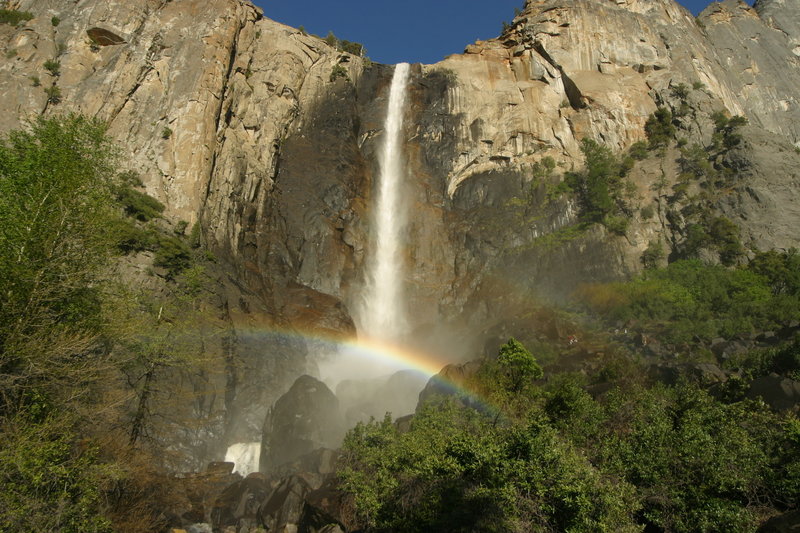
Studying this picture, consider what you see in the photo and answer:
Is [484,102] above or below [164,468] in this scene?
above

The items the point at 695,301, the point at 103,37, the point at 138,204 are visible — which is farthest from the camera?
the point at 103,37

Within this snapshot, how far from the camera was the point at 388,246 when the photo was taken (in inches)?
1684

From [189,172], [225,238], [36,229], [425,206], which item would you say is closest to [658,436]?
[36,229]

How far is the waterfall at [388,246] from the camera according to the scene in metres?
39.4

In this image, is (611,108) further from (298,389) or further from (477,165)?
(298,389)

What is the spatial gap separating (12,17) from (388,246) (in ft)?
106

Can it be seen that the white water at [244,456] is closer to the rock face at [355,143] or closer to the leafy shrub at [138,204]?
the rock face at [355,143]

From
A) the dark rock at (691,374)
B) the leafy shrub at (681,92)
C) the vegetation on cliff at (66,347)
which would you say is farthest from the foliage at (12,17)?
the leafy shrub at (681,92)

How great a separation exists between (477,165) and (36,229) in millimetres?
40016

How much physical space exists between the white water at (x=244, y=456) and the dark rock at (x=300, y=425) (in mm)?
706

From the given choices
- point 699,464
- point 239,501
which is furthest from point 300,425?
point 699,464

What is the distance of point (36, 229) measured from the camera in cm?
1122

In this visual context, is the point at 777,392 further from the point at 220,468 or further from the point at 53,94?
the point at 53,94

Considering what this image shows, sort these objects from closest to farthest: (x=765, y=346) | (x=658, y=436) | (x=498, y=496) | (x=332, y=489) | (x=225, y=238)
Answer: (x=498, y=496)
(x=658, y=436)
(x=332, y=489)
(x=765, y=346)
(x=225, y=238)
